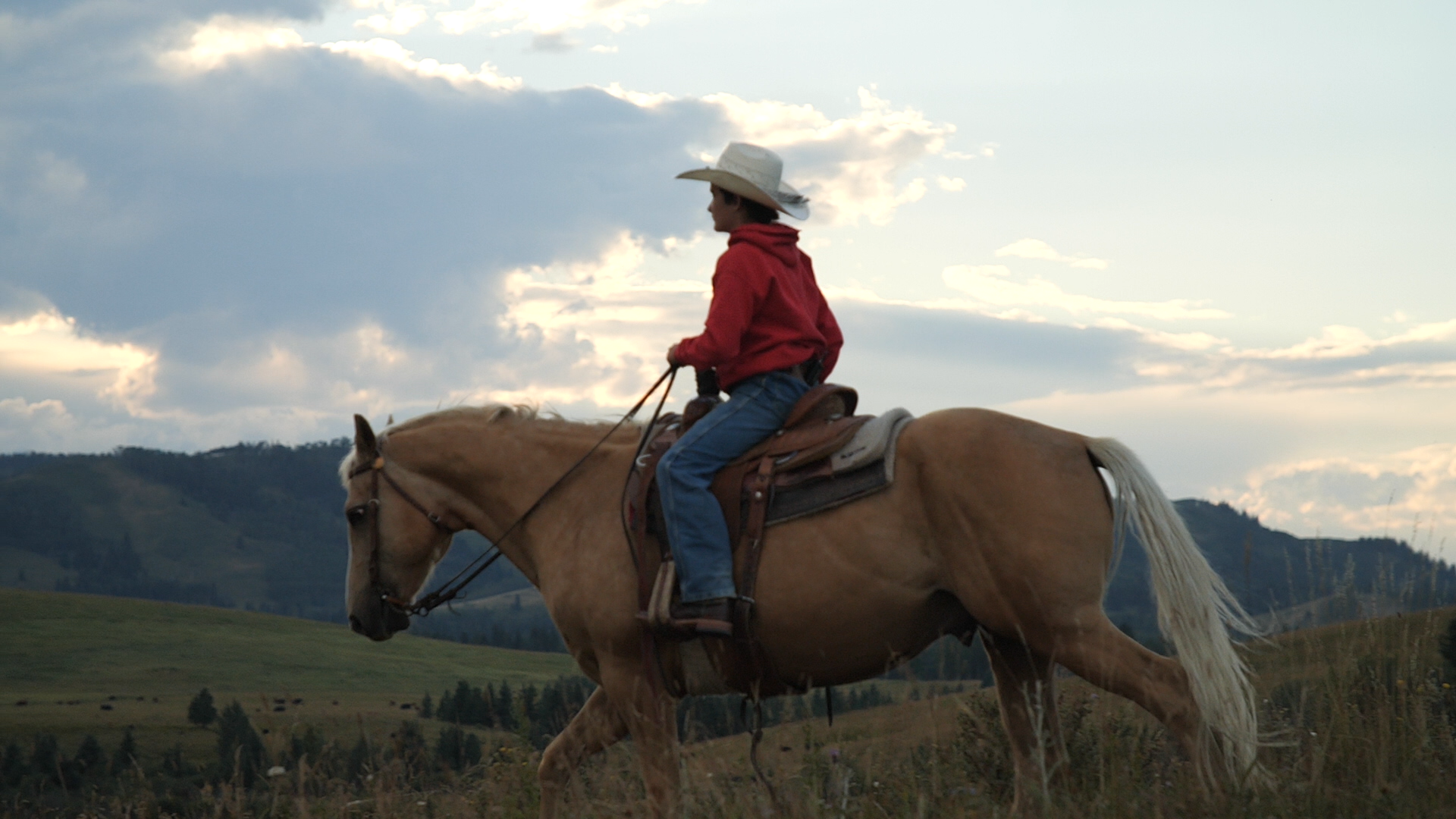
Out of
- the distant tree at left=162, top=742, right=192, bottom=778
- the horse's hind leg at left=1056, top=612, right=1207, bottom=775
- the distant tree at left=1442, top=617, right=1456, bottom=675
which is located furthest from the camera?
the distant tree at left=162, top=742, right=192, bottom=778

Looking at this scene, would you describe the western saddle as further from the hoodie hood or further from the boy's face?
the boy's face

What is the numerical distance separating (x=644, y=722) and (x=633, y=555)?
872 mm

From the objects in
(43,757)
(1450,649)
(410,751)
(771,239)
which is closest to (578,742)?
(410,751)

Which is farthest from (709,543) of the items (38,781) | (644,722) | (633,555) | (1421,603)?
(38,781)

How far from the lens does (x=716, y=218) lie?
6.17 meters

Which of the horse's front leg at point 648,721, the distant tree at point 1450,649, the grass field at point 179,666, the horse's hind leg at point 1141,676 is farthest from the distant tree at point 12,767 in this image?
the horse's hind leg at point 1141,676

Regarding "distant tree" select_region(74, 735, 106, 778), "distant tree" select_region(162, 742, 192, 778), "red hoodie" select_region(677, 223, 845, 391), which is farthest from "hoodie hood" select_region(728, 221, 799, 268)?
"distant tree" select_region(74, 735, 106, 778)

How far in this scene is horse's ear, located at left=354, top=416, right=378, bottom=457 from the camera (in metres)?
6.68

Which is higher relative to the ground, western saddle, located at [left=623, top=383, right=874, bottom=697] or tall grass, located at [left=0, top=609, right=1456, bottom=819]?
western saddle, located at [left=623, top=383, right=874, bottom=697]

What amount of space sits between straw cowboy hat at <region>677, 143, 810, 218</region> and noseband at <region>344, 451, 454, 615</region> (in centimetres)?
252

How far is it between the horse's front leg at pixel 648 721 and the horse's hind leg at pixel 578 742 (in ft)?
1.04

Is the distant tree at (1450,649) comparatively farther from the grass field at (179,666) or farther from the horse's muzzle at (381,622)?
the grass field at (179,666)

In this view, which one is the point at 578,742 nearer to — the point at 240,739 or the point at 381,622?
the point at 381,622

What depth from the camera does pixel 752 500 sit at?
574cm
